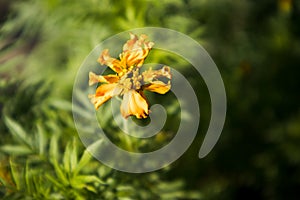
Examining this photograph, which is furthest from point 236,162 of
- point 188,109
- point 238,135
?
point 188,109

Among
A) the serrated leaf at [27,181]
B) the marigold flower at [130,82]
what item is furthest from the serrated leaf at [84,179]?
the marigold flower at [130,82]

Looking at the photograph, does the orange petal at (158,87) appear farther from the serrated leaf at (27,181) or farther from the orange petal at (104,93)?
the serrated leaf at (27,181)

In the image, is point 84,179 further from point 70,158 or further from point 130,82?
point 130,82

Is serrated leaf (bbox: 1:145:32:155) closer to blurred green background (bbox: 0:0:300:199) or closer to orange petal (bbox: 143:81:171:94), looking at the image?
blurred green background (bbox: 0:0:300:199)

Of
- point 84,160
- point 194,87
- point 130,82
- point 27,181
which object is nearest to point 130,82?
point 130,82

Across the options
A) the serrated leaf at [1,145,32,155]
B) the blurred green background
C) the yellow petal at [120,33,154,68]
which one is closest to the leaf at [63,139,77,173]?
the blurred green background

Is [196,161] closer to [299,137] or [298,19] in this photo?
[299,137]
